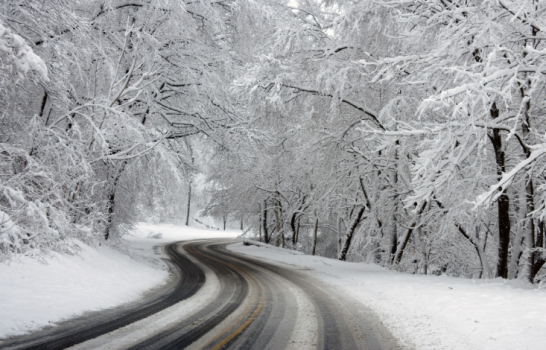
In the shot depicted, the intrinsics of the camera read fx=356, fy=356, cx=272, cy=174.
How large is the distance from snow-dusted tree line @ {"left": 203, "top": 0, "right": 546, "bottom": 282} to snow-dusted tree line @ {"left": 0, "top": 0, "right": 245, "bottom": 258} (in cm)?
231

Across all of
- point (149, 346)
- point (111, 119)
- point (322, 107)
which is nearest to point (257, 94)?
point (322, 107)

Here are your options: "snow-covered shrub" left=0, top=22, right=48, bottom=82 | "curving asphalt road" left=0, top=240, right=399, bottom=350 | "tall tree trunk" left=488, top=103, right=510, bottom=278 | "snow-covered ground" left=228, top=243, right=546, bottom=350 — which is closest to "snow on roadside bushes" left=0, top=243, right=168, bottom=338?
"curving asphalt road" left=0, top=240, right=399, bottom=350

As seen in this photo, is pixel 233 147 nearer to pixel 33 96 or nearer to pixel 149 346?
pixel 33 96

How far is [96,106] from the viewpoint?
31.9ft

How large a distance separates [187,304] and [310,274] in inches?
288

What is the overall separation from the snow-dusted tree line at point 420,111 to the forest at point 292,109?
0.07 meters

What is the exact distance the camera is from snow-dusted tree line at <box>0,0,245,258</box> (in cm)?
694

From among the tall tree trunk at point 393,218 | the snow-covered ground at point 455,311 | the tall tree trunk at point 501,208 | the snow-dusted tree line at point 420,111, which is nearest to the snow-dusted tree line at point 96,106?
the snow-dusted tree line at point 420,111

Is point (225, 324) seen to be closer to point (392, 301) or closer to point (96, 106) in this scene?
point (392, 301)

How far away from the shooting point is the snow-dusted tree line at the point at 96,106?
6938 millimetres

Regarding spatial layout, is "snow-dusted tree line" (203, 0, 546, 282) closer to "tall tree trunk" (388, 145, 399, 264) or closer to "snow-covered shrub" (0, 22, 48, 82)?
"tall tree trunk" (388, 145, 399, 264)

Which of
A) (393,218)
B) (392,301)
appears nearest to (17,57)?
(392,301)

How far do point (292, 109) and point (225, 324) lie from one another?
351 inches

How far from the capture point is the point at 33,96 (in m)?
9.20
